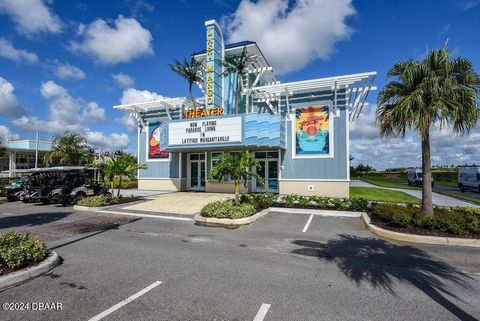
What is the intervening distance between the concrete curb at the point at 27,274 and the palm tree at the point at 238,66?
1618 centimetres

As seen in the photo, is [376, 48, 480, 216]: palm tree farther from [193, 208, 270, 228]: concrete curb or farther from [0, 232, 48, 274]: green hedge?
[0, 232, 48, 274]: green hedge

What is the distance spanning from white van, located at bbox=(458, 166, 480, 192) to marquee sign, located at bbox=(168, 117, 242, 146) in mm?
24903

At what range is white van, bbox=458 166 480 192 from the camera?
2595 cm

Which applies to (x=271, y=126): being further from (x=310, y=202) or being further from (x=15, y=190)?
(x=15, y=190)

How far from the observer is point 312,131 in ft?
63.3

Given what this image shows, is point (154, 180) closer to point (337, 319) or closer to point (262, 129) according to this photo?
point (262, 129)

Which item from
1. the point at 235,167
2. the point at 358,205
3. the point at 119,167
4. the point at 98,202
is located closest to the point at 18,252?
the point at 235,167

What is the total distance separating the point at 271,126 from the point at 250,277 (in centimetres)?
1415

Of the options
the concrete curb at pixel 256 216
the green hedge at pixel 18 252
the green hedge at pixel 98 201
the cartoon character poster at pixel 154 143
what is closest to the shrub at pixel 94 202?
the green hedge at pixel 98 201

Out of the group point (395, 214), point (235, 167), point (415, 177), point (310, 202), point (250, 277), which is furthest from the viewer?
point (415, 177)

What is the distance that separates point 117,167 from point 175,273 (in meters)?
11.8

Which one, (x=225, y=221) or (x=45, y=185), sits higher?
(x=45, y=185)

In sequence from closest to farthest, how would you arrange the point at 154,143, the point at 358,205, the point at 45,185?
the point at 358,205 → the point at 45,185 → the point at 154,143

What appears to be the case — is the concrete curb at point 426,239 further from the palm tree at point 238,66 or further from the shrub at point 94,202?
the palm tree at point 238,66
